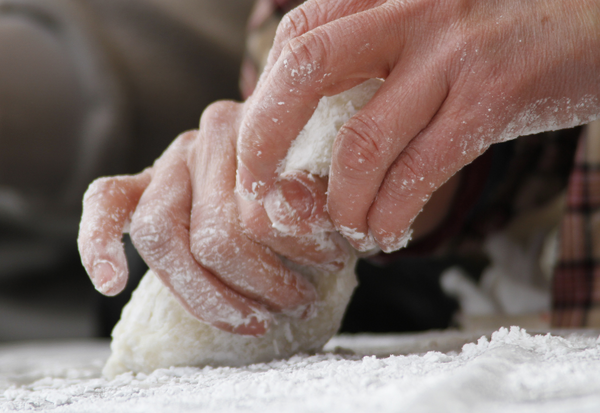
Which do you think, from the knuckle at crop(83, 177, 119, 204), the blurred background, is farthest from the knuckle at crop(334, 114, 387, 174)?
the blurred background

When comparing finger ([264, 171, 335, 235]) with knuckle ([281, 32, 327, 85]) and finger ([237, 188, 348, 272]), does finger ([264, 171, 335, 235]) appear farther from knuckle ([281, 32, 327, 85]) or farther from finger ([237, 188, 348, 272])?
knuckle ([281, 32, 327, 85])

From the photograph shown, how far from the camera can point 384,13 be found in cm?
49

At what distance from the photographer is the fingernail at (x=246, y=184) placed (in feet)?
1.81

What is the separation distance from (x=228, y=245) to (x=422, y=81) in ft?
0.95

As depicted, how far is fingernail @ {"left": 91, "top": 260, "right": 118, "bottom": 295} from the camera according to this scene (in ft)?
1.87

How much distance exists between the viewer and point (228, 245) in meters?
0.60

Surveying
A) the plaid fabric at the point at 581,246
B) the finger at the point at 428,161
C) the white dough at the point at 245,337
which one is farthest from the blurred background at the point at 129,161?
the finger at the point at 428,161

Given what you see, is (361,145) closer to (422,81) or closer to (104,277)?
(422,81)

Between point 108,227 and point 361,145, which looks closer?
point 361,145

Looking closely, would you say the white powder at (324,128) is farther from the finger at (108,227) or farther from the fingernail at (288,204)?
the finger at (108,227)

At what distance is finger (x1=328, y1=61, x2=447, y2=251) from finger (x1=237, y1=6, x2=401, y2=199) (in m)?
0.03

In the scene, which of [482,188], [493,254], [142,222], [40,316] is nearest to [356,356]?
[142,222]

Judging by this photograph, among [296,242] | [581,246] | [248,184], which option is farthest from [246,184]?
[581,246]

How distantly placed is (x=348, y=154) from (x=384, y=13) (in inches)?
5.6
